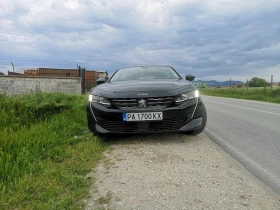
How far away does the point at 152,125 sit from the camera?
11.2 ft

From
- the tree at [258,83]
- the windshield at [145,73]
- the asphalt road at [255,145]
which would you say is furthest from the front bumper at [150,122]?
the tree at [258,83]

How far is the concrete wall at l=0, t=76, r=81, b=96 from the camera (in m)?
12.5

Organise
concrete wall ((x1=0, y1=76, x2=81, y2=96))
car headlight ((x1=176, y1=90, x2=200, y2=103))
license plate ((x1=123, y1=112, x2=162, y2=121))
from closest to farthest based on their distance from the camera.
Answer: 1. license plate ((x1=123, y1=112, x2=162, y2=121))
2. car headlight ((x1=176, y1=90, x2=200, y2=103))
3. concrete wall ((x1=0, y1=76, x2=81, y2=96))

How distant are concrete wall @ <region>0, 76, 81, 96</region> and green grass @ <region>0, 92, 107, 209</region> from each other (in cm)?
772

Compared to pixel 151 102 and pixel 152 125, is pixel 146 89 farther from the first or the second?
pixel 152 125

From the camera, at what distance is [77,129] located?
482cm

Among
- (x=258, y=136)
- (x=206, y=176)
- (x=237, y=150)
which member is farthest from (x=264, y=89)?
(x=206, y=176)

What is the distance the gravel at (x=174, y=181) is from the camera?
1954 millimetres

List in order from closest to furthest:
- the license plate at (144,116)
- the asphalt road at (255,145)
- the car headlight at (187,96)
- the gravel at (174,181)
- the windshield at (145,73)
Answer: the gravel at (174,181) < the asphalt road at (255,145) < the license plate at (144,116) < the car headlight at (187,96) < the windshield at (145,73)

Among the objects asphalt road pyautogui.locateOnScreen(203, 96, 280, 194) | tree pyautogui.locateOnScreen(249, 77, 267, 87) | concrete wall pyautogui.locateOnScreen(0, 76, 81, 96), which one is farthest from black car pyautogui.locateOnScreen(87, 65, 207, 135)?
tree pyautogui.locateOnScreen(249, 77, 267, 87)

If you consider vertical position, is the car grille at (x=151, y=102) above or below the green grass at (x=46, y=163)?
above

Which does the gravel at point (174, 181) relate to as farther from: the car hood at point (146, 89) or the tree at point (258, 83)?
the tree at point (258, 83)

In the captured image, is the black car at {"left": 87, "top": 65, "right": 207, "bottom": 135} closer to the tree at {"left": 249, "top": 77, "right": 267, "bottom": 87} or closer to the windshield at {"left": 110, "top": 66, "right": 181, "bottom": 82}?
the windshield at {"left": 110, "top": 66, "right": 181, "bottom": 82}

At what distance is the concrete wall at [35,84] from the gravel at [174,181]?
10303 millimetres
